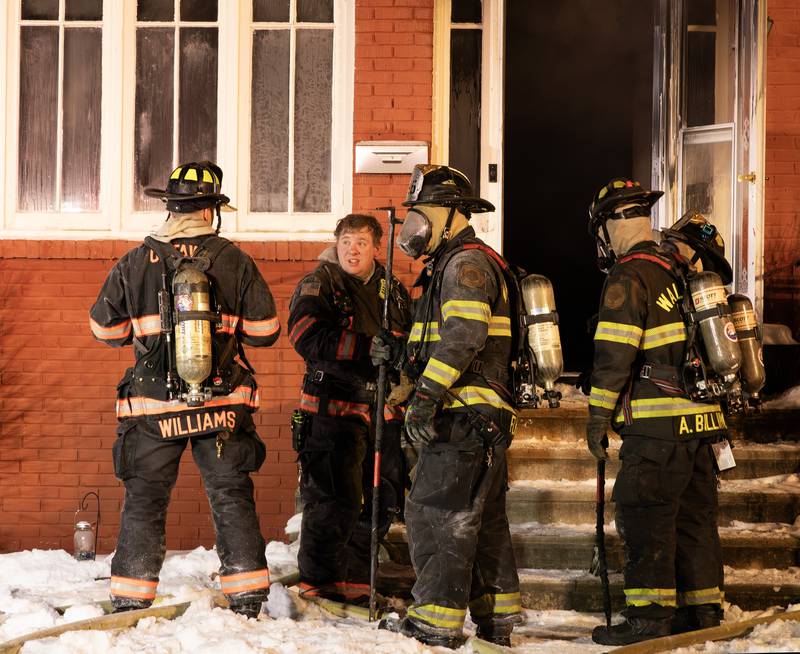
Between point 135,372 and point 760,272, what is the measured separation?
4754 millimetres

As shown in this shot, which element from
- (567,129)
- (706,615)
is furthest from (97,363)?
(567,129)

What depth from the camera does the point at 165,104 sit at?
8008 millimetres

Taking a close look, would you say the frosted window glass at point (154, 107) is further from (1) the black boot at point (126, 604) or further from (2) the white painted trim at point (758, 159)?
(2) the white painted trim at point (758, 159)

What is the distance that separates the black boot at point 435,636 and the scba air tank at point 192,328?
155cm

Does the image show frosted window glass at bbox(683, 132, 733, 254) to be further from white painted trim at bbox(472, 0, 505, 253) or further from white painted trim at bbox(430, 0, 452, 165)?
white painted trim at bbox(430, 0, 452, 165)

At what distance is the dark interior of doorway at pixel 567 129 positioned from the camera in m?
11.4

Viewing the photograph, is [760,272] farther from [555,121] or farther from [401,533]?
[555,121]

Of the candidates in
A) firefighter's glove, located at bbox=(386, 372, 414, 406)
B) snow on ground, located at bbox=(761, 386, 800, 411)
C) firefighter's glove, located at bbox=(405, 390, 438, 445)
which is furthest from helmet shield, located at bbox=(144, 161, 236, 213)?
snow on ground, located at bbox=(761, 386, 800, 411)

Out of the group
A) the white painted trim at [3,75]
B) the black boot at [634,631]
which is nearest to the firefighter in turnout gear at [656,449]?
Answer: the black boot at [634,631]

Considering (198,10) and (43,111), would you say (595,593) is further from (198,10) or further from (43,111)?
(43,111)

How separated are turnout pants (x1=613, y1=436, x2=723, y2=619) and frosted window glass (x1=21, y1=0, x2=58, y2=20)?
5.60 metres

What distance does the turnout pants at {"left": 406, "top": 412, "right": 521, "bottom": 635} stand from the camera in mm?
4758

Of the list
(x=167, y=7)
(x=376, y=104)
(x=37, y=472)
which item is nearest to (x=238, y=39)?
(x=167, y=7)

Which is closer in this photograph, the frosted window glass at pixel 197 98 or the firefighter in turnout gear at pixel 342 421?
the firefighter in turnout gear at pixel 342 421
